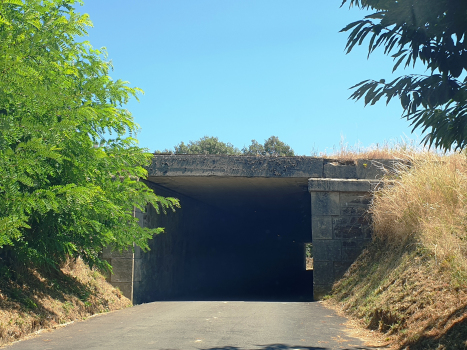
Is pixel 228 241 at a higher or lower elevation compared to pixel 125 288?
higher

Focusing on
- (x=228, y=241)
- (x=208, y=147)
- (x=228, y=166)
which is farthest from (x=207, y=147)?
(x=228, y=166)

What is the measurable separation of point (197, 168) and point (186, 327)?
5.48 metres

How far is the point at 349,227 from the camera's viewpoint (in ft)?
38.3

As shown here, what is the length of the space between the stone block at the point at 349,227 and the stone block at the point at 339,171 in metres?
1.11

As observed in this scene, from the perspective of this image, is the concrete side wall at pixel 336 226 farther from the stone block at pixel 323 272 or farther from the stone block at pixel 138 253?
the stone block at pixel 138 253

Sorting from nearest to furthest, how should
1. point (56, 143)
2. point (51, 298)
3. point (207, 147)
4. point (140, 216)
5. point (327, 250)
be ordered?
point (56, 143) < point (51, 298) < point (327, 250) < point (140, 216) < point (207, 147)

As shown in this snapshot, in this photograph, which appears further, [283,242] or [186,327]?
[283,242]

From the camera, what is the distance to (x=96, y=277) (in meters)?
11.1

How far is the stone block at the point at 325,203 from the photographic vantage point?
1177 centimetres

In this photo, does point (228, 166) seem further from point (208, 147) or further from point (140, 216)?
point (208, 147)

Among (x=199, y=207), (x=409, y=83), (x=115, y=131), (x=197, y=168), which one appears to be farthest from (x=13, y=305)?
(x=199, y=207)

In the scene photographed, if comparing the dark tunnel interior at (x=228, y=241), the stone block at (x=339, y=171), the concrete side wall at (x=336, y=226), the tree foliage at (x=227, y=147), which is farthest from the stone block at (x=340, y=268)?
the tree foliage at (x=227, y=147)

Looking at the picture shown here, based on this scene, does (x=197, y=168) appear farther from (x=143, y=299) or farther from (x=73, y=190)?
(x=73, y=190)

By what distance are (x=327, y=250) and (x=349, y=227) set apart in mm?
827
